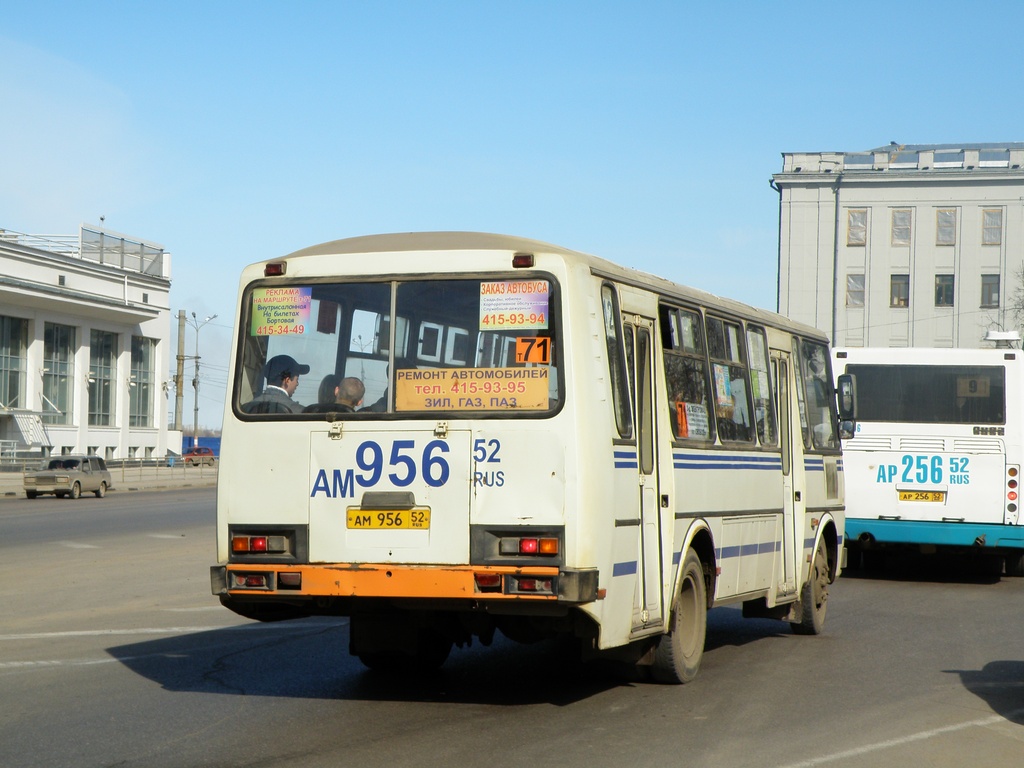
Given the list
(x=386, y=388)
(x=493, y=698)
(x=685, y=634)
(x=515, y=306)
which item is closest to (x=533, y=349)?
(x=515, y=306)

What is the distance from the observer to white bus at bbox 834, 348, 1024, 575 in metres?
17.7

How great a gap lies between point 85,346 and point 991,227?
50.7 m

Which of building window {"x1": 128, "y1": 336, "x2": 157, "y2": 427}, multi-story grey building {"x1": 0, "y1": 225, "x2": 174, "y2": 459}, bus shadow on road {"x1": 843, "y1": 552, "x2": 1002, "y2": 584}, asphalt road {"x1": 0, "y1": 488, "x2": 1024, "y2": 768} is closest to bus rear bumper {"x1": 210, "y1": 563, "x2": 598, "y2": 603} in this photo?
asphalt road {"x1": 0, "y1": 488, "x2": 1024, "y2": 768}

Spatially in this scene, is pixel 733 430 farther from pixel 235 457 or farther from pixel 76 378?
pixel 76 378

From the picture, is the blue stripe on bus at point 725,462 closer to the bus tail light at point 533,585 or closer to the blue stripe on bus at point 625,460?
the blue stripe on bus at point 625,460

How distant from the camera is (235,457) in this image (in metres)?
8.26

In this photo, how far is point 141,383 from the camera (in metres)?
80.8

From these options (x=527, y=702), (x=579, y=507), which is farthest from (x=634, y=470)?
(x=527, y=702)

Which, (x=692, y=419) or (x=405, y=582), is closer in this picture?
(x=405, y=582)

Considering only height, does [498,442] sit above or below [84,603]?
above

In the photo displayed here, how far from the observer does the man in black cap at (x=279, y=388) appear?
326 inches

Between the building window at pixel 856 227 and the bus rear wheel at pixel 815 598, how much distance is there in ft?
218

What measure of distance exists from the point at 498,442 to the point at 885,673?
412 centimetres

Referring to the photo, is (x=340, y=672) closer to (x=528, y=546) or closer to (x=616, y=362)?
(x=528, y=546)
